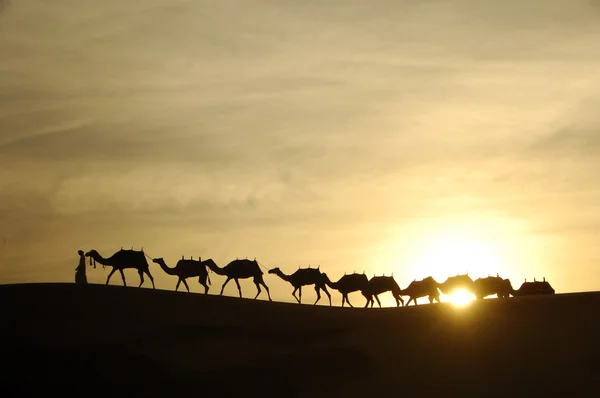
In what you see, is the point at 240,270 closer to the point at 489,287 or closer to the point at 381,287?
the point at 381,287

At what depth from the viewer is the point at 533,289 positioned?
51.7m

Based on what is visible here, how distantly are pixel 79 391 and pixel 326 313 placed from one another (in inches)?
453

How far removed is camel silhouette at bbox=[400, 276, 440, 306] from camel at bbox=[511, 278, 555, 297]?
369 centimetres

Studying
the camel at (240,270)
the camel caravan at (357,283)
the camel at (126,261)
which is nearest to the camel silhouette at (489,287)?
the camel caravan at (357,283)

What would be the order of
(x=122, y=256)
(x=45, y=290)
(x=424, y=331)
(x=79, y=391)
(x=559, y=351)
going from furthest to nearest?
(x=122, y=256), (x=45, y=290), (x=424, y=331), (x=559, y=351), (x=79, y=391)

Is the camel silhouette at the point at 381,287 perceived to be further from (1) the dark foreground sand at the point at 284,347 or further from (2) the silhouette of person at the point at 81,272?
(2) the silhouette of person at the point at 81,272

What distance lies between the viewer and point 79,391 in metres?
35.2

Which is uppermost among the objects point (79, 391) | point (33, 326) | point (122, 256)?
point (122, 256)

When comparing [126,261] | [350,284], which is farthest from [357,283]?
[126,261]

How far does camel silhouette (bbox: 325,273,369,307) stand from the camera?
5088 centimetres

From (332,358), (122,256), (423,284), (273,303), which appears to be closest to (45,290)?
(122,256)

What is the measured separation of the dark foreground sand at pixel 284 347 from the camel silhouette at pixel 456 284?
582cm

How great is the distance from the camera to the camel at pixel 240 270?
4884 centimetres

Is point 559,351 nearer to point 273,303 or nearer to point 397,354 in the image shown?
point 397,354
